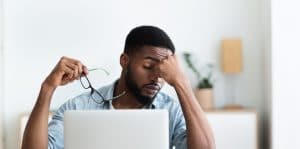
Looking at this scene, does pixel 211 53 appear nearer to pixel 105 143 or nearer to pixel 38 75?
pixel 38 75

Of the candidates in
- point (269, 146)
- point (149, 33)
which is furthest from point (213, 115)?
point (149, 33)

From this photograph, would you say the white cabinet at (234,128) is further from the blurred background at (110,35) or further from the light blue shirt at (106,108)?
the light blue shirt at (106,108)

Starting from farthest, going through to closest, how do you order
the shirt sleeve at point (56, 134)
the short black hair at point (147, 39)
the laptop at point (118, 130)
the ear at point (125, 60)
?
the ear at point (125, 60)
the short black hair at point (147, 39)
the shirt sleeve at point (56, 134)
the laptop at point (118, 130)

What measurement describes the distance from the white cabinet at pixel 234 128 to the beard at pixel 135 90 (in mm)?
1530

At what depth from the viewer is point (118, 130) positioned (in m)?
1.46

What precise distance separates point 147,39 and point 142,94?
23cm

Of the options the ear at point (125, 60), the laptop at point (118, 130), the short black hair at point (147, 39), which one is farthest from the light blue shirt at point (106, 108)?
the laptop at point (118, 130)

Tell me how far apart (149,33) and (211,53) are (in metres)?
1.76

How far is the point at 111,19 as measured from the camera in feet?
12.5

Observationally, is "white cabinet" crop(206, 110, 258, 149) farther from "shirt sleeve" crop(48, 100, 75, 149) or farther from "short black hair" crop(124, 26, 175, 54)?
"shirt sleeve" crop(48, 100, 75, 149)

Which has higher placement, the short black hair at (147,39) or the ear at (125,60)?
the short black hair at (147,39)

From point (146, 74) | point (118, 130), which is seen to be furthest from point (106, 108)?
point (118, 130)
